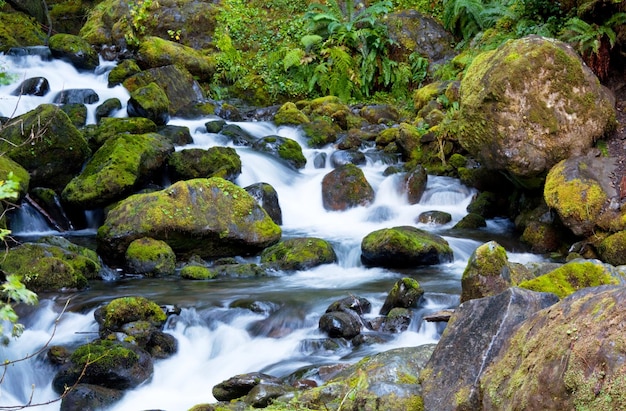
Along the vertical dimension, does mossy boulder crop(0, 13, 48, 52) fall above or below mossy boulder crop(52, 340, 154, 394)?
above

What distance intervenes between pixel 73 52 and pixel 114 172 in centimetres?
817

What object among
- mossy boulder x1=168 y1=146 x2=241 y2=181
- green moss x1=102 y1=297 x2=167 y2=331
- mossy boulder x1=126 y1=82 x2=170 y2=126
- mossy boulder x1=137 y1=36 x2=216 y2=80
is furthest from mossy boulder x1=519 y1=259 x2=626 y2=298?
mossy boulder x1=137 y1=36 x2=216 y2=80

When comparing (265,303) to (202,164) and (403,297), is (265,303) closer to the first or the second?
(403,297)

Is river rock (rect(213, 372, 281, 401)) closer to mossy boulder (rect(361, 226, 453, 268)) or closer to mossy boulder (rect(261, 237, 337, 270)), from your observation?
mossy boulder (rect(261, 237, 337, 270))

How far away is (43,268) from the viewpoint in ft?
27.8

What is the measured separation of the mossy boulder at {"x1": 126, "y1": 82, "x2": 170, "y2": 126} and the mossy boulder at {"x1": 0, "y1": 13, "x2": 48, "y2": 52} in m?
5.65

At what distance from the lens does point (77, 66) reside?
17.9 m

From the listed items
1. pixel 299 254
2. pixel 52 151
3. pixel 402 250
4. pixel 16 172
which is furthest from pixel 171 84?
pixel 402 250

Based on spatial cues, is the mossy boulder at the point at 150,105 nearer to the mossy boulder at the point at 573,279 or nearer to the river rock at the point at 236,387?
the river rock at the point at 236,387

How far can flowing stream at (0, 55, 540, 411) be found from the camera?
6418 mm

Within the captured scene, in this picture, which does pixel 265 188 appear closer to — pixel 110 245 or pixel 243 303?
pixel 110 245

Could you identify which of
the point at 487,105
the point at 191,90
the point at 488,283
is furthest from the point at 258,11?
the point at 488,283

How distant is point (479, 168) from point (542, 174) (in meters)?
2.27

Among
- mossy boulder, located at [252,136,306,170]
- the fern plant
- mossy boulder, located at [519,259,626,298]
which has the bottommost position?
mossy boulder, located at [252,136,306,170]
